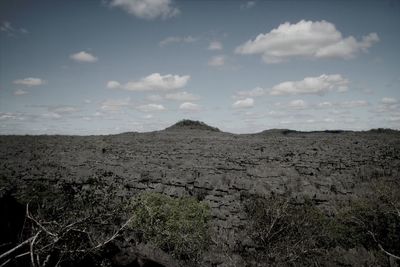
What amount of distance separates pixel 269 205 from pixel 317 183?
650 centimetres

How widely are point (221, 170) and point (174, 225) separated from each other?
34.6 ft

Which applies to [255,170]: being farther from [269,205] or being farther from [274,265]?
[274,265]

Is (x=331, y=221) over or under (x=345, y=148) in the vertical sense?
under

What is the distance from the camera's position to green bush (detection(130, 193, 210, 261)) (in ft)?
47.6

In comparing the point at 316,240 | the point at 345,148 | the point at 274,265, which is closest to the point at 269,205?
the point at 316,240

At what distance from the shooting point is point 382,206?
17562 mm

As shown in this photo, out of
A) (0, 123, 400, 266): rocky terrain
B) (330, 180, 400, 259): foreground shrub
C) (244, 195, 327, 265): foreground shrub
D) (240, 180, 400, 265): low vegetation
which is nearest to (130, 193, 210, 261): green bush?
(0, 123, 400, 266): rocky terrain

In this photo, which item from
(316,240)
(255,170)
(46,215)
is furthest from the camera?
(255,170)

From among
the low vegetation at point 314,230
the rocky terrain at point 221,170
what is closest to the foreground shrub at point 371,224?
the low vegetation at point 314,230

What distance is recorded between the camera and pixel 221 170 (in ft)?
83.5

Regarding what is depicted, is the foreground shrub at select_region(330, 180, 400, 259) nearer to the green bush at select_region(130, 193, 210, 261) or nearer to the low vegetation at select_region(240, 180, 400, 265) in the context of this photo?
the low vegetation at select_region(240, 180, 400, 265)

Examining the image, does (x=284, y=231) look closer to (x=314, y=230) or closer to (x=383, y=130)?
(x=314, y=230)

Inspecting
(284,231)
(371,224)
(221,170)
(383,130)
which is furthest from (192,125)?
(371,224)

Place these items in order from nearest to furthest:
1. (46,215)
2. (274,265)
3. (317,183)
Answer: (46,215), (274,265), (317,183)
